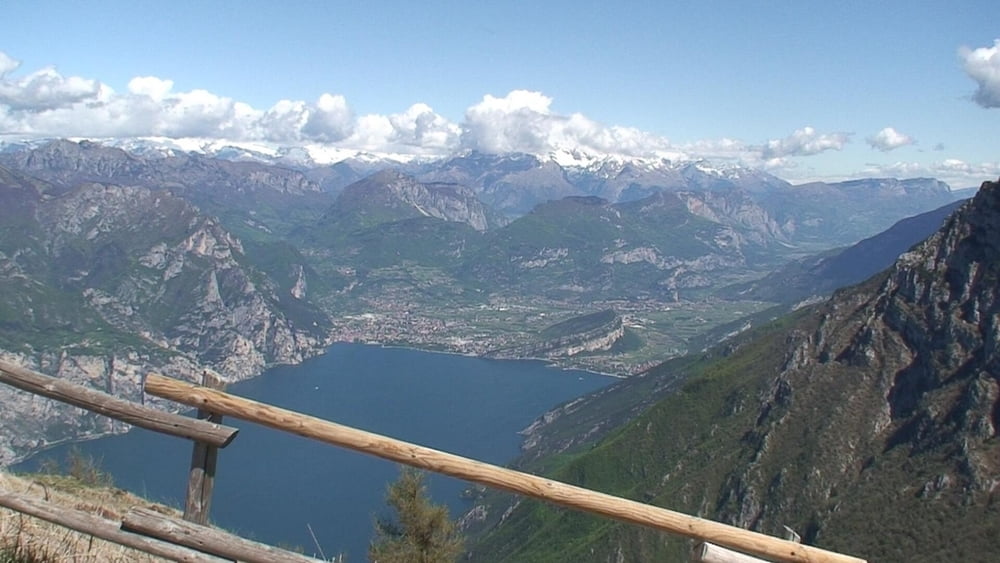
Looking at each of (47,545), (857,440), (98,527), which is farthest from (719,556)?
(857,440)

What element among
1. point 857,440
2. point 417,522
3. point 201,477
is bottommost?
point 857,440

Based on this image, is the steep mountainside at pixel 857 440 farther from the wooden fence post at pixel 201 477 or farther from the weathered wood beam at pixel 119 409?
the weathered wood beam at pixel 119 409

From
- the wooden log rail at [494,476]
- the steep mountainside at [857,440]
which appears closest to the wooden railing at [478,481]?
the wooden log rail at [494,476]

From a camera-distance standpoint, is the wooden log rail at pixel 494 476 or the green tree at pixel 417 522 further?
the green tree at pixel 417 522

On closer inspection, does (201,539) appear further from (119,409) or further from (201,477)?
(119,409)

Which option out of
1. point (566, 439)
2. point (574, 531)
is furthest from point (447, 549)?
point (566, 439)
